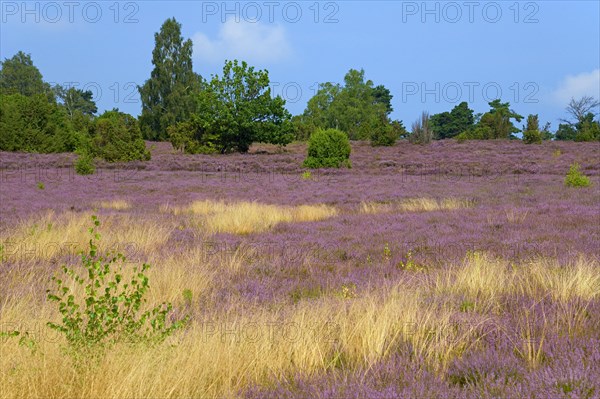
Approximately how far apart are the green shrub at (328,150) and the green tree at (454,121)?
5087 cm

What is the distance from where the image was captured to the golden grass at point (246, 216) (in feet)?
39.2

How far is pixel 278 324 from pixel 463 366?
5.40 ft

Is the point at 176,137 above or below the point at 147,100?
below

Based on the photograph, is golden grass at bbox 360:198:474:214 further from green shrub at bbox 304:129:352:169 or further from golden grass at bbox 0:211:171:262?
green shrub at bbox 304:129:352:169

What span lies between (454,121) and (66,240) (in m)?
78.2

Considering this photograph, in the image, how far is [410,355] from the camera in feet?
13.3

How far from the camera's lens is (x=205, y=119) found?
4762 centimetres

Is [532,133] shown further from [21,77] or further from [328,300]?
[21,77]

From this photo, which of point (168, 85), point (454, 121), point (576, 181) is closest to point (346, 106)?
point (454, 121)

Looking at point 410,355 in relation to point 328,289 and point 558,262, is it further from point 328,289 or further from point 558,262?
point 558,262

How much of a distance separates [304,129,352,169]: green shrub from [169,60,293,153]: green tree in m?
15.3

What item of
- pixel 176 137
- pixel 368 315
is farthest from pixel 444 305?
pixel 176 137

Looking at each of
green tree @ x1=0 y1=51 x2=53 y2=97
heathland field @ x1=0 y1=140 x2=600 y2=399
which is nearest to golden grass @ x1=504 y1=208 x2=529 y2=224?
heathland field @ x1=0 y1=140 x2=600 y2=399

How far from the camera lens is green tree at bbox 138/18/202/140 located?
6912 centimetres
